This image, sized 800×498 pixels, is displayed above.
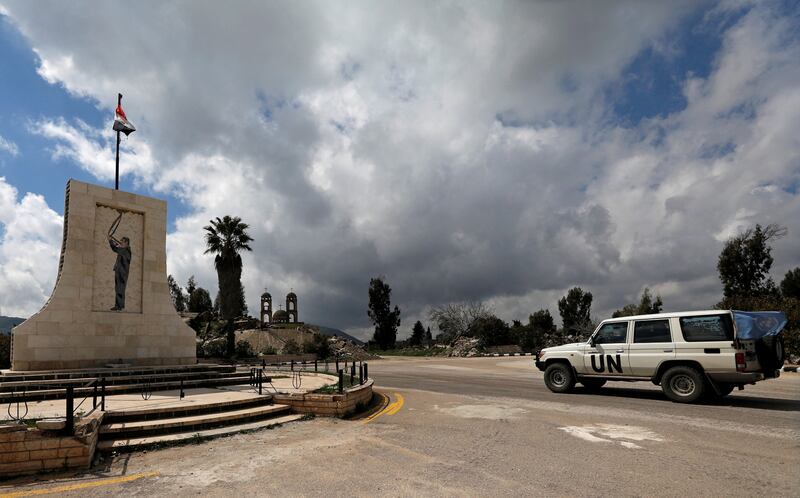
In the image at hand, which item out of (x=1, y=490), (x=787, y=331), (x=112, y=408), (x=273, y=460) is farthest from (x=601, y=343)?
(x=787, y=331)

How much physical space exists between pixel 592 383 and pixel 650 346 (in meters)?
2.47

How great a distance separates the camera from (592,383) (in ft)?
44.1

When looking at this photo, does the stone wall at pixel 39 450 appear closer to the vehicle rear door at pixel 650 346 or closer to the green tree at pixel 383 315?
the vehicle rear door at pixel 650 346

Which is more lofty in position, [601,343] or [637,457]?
[601,343]

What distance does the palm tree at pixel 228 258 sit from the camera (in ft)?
120

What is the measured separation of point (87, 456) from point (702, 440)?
8730mm

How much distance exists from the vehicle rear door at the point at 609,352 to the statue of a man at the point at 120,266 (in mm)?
15154

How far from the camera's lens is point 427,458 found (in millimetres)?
6414

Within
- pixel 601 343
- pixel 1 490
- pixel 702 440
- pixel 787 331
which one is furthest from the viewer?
pixel 787 331

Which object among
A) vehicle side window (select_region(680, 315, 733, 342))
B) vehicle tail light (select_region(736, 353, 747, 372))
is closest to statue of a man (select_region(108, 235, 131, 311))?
vehicle side window (select_region(680, 315, 733, 342))

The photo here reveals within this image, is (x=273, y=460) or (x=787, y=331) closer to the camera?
(x=273, y=460)

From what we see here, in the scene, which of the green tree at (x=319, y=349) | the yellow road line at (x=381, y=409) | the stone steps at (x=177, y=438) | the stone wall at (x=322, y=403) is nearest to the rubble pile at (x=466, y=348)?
the green tree at (x=319, y=349)

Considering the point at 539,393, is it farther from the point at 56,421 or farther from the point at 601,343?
the point at 56,421

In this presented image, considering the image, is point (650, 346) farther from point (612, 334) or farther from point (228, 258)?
point (228, 258)
